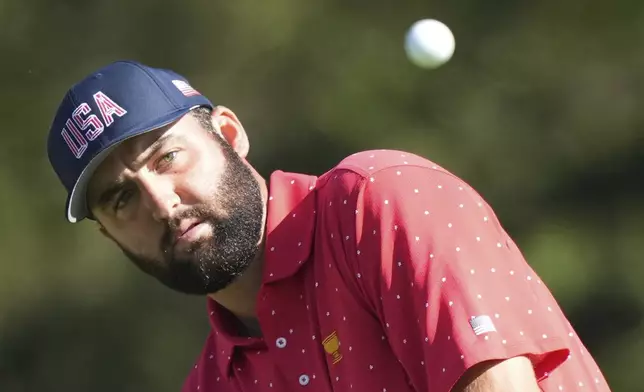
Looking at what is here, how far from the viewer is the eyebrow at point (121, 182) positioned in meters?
1.91

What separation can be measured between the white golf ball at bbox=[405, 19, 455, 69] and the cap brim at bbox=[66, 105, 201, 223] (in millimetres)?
1393

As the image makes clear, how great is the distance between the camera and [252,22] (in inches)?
183

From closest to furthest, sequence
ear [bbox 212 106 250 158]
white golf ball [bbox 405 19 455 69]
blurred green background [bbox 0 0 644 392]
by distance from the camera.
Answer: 1. ear [bbox 212 106 250 158]
2. white golf ball [bbox 405 19 455 69]
3. blurred green background [bbox 0 0 644 392]

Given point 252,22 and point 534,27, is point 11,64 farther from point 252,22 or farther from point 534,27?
point 534,27

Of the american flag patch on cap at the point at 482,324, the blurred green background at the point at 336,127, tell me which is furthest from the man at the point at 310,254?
the blurred green background at the point at 336,127

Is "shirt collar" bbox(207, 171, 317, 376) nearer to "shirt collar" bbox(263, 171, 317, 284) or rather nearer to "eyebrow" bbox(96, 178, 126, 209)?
"shirt collar" bbox(263, 171, 317, 284)

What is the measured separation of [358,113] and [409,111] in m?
0.21

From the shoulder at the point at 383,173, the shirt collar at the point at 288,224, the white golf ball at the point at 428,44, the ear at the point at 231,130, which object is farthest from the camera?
the white golf ball at the point at 428,44

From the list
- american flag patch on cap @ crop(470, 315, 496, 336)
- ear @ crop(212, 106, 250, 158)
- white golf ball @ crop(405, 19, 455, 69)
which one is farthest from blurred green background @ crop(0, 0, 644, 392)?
american flag patch on cap @ crop(470, 315, 496, 336)

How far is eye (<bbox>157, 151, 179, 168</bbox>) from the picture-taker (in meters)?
1.92

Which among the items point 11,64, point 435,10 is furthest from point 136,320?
point 435,10

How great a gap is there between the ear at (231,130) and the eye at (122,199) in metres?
0.23

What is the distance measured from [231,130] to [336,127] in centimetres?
246

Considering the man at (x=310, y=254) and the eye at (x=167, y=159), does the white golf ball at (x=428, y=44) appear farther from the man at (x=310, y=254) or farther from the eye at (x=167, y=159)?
the eye at (x=167, y=159)
